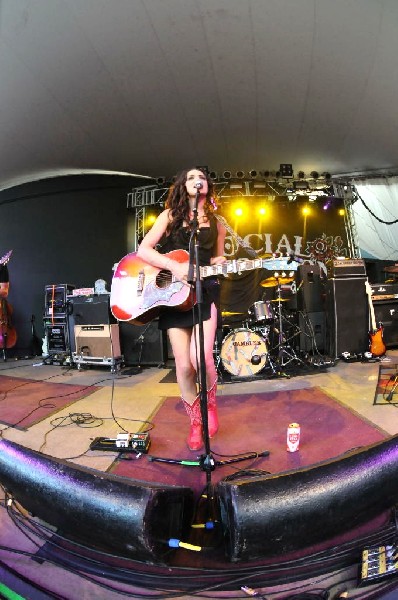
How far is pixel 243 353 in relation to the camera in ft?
14.5

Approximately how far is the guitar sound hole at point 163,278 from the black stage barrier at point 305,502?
4.72ft

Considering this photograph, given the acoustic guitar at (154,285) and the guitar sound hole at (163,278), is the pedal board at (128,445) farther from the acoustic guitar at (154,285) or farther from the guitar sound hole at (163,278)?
the guitar sound hole at (163,278)

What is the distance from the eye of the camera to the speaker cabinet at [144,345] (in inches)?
229

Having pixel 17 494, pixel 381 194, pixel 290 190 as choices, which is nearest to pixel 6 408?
pixel 17 494

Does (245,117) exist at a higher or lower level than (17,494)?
higher

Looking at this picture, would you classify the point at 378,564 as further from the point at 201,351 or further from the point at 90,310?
the point at 90,310

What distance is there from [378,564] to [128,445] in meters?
1.62

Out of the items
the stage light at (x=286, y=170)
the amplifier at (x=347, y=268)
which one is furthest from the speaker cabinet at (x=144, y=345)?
the stage light at (x=286, y=170)

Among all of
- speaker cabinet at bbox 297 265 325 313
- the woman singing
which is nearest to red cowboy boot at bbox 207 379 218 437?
the woman singing

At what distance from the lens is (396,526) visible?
1.18 m

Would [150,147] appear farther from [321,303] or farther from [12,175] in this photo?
[321,303]

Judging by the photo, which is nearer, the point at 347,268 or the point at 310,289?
the point at 347,268

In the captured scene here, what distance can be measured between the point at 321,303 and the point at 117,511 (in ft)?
18.7

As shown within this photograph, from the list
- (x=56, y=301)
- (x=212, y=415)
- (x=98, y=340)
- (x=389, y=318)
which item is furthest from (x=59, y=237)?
(x=389, y=318)
